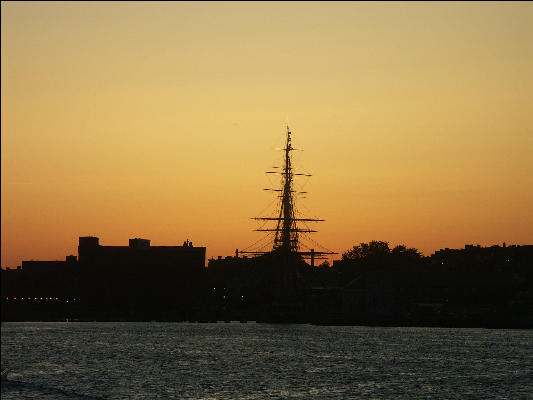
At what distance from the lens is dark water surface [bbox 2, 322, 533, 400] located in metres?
54.3

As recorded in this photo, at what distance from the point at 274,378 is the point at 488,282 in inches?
4744

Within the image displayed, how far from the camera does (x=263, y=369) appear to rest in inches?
2739

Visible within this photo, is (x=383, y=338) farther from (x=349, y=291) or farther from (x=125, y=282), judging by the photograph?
(x=125, y=282)

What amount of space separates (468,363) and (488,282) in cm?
9883

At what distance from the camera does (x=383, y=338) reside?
124 m

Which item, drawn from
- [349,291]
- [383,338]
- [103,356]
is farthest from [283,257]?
[103,356]

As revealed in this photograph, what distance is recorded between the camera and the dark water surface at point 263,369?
5428 cm

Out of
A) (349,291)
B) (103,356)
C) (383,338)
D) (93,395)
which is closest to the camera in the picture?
(93,395)

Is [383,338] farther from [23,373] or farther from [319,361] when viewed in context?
[23,373]

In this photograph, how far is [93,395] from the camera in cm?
5094

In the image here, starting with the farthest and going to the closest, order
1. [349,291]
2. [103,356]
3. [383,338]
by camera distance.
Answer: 1. [349,291]
2. [383,338]
3. [103,356]

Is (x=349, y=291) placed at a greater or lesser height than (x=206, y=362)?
greater

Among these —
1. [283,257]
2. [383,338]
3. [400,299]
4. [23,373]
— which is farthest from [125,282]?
[23,373]

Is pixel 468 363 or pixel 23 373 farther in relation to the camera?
pixel 468 363
